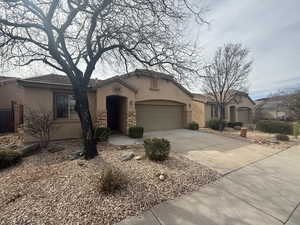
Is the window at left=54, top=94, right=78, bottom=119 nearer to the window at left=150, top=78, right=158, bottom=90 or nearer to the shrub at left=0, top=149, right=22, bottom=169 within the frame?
the shrub at left=0, top=149, right=22, bottom=169

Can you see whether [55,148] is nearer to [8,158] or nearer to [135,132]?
[8,158]

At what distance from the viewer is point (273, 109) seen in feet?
85.3

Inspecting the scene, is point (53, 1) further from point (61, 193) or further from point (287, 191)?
point (287, 191)

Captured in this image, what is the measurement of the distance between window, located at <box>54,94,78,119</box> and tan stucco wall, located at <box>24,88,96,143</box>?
0.32m

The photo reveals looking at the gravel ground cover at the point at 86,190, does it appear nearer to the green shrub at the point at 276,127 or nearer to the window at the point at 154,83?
the window at the point at 154,83

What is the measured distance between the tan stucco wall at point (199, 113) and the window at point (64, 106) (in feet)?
44.9

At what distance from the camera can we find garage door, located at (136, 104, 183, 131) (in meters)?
12.3

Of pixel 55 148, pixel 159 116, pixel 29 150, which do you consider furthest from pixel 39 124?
pixel 159 116

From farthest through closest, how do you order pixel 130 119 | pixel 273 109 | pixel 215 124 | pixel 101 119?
pixel 273 109 < pixel 215 124 < pixel 130 119 < pixel 101 119

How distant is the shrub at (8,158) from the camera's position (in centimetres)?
548

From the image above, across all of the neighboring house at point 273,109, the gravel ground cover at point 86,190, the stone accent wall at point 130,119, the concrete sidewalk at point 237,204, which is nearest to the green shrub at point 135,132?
the stone accent wall at point 130,119

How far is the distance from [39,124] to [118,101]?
5646 millimetres

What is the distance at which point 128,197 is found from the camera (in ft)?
10.3

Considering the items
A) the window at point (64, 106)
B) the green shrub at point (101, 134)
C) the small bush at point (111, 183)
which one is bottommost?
the small bush at point (111, 183)
